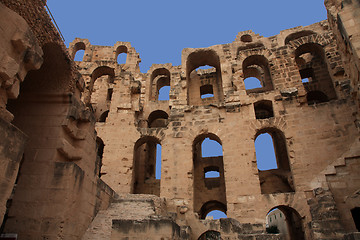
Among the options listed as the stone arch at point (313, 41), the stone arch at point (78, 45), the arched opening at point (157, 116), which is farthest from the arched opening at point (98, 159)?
the stone arch at point (313, 41)

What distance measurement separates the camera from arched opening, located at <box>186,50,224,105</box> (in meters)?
17.4

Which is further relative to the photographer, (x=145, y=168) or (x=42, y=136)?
(x=145, y=168)

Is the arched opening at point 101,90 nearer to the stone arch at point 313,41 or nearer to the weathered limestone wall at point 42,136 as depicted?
the weathered limestone wall at point 42,136

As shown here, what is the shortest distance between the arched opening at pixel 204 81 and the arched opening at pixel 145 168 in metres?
4.28

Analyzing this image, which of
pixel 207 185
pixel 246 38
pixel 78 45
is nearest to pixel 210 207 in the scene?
pixel 207 185

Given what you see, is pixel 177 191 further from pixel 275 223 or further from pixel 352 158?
pixel 275 223

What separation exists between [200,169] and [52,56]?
12.1 metres

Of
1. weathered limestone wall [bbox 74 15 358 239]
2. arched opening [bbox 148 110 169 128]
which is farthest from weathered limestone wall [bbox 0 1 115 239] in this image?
arched opening [bbox 148 110 169 128]

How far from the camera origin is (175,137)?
13836 mm

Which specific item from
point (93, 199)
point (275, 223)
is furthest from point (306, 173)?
point (275, 223)

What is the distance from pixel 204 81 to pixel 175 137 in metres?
6.72

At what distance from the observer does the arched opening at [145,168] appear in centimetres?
1596

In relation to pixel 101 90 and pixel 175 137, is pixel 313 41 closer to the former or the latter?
pixel 175 137

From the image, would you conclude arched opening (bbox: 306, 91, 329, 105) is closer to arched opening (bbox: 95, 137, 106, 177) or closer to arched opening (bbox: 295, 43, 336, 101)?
arched opening (bbox: 295, 43, 336, 101)
